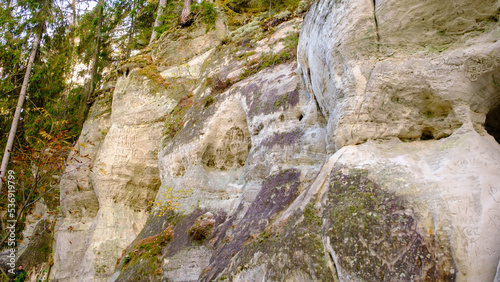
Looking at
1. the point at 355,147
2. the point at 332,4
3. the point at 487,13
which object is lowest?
the point at 355,147

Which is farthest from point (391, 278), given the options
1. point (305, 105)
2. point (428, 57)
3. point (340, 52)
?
point (305, 105)

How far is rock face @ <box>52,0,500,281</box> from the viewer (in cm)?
385

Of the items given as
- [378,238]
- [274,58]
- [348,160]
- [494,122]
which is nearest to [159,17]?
[274,58]

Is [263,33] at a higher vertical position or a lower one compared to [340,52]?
higher

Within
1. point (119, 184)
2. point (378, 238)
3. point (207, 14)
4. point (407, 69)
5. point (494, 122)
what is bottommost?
point (119, 184)

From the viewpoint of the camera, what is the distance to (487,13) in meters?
4.67

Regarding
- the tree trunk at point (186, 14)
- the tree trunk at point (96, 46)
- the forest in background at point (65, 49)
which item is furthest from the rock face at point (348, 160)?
the tree trunk at point (96, 46)

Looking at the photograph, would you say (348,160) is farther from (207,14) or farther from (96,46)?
(96,46)

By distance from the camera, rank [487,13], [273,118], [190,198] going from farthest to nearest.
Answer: [190,198] → [273,118] → [487,13]

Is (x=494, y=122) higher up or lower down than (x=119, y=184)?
higher up

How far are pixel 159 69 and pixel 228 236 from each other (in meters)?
10.1

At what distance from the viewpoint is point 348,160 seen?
4.91 metres

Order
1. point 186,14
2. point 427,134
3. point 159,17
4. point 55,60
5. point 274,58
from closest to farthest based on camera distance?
point 427,134 → point 274,58 → point 55,60 → point 186,14 → point 159,17

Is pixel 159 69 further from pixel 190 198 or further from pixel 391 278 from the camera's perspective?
pixel 391 278
